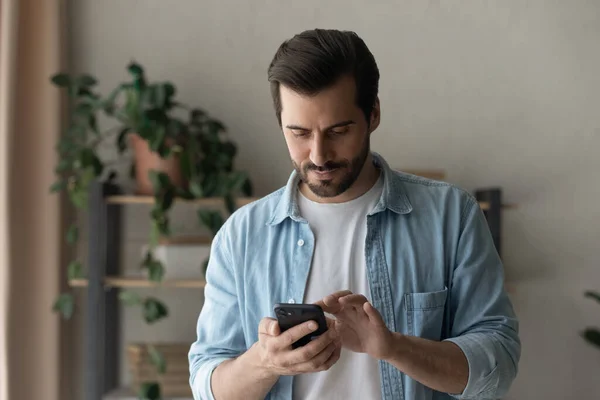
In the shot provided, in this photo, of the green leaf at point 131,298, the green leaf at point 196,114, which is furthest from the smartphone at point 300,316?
the green leaf at point 196,114

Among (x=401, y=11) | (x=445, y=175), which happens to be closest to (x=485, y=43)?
(x=401, y=11)

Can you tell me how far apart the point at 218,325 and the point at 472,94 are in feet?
5.92

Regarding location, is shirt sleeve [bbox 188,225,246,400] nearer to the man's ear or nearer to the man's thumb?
the man's thumb

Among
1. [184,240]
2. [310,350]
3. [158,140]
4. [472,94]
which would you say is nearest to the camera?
[310,350]

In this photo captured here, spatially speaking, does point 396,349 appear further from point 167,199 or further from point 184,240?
point 184,240

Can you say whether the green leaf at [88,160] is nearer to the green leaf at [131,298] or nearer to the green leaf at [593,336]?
the green leaf at [131,298]

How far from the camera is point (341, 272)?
4.38 ft

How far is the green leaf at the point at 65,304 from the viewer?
2.62 metres

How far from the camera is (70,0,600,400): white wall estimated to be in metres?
2.87

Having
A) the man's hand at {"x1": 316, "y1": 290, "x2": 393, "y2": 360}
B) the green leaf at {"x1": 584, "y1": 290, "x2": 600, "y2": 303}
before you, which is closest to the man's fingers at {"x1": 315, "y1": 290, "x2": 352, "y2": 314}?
the man's hand at {"x1": 316, "y1": 290, "x2": 393, "y2": 360}

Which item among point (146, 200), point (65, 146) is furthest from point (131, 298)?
point (65, 146)

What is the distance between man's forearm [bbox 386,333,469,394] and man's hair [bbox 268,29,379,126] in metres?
0.40

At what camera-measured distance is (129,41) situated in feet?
9.49

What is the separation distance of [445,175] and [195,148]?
943 millimetres
